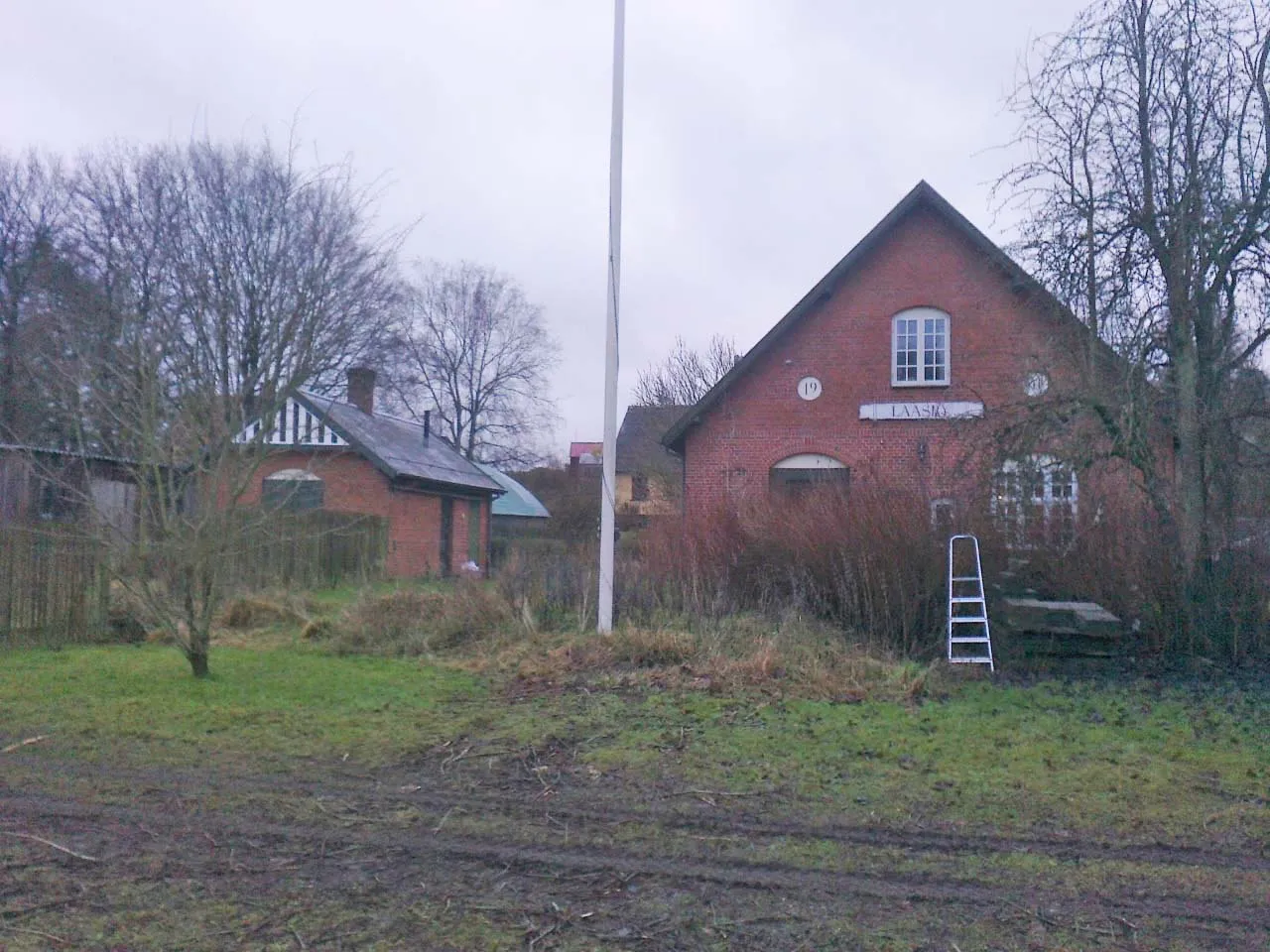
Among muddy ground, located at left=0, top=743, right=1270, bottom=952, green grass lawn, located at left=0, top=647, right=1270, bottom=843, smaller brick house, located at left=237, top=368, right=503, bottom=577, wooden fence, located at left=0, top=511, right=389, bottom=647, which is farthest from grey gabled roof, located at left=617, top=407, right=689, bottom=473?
muddy ground, located at left=0, top=743, right=1270, bottom=952

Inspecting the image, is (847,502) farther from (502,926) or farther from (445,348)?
(445,348)

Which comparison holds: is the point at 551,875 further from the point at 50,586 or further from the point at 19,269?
the point at 19,269

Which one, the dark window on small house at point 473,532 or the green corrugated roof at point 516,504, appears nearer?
the dark window on small house at point 473,532

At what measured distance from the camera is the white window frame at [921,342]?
23.3 metres

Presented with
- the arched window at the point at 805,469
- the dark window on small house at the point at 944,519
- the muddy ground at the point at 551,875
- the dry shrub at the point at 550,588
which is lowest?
the muddy ground at the point at 551,875

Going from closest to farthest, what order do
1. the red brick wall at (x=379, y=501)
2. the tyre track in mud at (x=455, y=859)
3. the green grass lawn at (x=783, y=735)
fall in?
the tyre track in mud at (x=455, y=859), the green grass lawn at (x=783, y=735), the red brick wall at (x=379, y=501)

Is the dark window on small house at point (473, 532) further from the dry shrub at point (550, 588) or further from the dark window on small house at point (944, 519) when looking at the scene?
the dark window on small house at point (944, 519)

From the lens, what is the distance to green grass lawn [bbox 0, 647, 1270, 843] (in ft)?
24.6

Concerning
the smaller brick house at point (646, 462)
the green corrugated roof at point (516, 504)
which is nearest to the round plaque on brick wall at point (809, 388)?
the smaller brick house at point (646, 462)

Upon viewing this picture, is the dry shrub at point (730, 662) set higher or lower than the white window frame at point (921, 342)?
lower

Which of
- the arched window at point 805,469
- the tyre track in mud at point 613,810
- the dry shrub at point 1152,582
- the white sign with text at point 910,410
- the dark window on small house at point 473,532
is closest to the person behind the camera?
the tyre track in mud at point 613,810

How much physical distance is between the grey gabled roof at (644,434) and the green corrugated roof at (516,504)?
14.1ft

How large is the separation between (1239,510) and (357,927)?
13.1 metres

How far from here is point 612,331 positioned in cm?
1391
